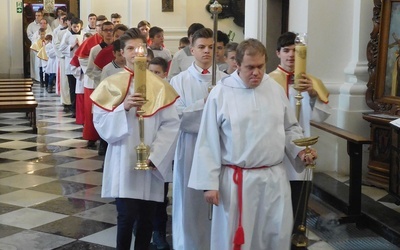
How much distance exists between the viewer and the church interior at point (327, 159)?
5.41m

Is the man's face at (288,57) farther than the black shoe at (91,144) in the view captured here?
No

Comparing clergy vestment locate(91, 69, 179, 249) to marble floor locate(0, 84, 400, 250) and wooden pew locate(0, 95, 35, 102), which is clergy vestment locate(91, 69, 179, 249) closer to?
marble floor locate(0, 84, 400, 250)

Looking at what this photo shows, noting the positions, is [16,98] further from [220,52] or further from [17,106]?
[220,52]

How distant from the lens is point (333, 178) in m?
6.72

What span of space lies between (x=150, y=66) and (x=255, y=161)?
5.34ft

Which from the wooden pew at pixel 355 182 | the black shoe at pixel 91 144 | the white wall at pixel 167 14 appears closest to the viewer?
the wooden pew at pixel 355 182

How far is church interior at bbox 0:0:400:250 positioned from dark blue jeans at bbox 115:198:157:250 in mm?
870

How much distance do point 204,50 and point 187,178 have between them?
2.73ft

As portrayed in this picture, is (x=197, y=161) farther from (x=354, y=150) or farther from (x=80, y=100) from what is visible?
(x=80, y=100)

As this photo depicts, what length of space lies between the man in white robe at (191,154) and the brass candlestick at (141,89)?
1.93 feet

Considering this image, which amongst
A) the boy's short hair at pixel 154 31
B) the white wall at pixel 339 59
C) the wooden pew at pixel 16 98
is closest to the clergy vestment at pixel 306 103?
the white wall at pixel 339 59

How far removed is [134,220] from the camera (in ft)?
13.7

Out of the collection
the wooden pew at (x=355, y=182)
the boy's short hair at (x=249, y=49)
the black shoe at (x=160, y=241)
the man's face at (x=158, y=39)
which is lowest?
the black shoe at (x=160, y=241)

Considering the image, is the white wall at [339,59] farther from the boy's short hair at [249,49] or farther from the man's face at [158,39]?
the boy's short hair at [249,49]
